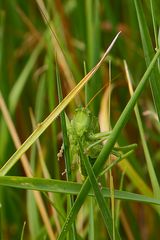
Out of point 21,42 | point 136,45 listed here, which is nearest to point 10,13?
point 21,42

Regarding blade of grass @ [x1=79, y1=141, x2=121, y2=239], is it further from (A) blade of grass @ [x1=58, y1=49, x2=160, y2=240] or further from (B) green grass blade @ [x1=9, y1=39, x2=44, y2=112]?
(B) green grass blade @ [x1=9, y1=39, x2=44, y2=112]

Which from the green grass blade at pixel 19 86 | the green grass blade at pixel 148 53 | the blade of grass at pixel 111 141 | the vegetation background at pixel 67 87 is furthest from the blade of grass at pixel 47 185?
the green grass blade at pixel 19 86

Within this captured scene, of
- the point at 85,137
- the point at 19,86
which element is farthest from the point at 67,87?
the point at 85,137

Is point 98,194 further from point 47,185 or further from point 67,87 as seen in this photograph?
point 67,87

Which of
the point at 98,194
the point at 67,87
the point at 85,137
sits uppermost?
the point at 67,87

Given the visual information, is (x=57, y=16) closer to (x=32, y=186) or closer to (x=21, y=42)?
(x=21, y=42)

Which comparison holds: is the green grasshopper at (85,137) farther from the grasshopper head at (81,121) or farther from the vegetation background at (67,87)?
the vegetation background at (67,87)

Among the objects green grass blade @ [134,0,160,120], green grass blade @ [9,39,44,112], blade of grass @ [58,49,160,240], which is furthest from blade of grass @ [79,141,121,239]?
green grass blade @ [9,39,44,112]
